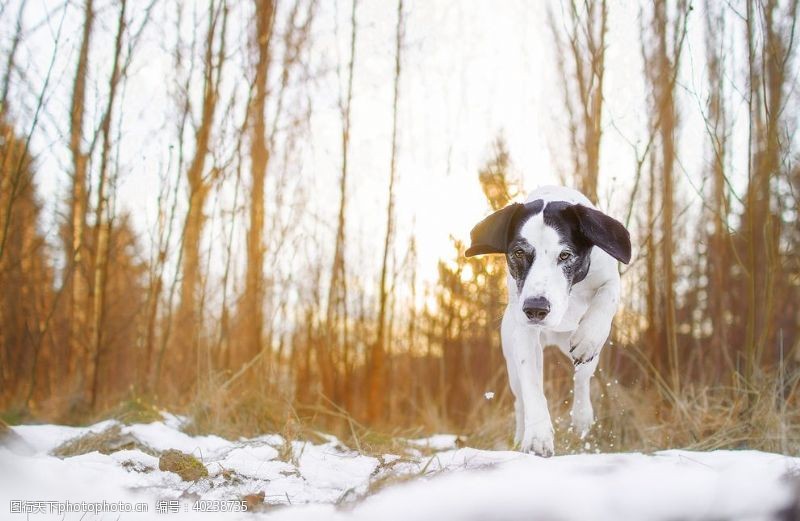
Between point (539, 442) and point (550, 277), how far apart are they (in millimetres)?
772

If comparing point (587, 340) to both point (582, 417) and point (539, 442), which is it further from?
point (582, 417)

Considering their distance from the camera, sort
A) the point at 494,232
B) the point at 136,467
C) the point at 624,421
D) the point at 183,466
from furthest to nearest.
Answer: the point at 624,421 < the point at 494,232 < the point at 136,467 < the point at 183,466

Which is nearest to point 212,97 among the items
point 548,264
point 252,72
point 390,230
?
point 252,72

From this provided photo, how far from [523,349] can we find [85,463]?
2.17m

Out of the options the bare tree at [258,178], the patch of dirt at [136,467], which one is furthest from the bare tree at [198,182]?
the patch of dirt at [136,467]

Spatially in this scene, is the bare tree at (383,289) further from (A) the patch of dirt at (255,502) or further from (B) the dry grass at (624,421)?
(A) the patch of dirt at (255,502)

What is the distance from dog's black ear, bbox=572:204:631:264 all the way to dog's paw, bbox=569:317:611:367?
0.36m

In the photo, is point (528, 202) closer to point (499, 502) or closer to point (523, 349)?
point (523, 349)

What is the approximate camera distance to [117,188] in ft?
27.2

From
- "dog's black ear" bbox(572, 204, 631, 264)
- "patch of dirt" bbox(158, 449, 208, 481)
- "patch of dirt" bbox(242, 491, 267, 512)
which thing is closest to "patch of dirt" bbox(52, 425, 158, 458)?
"patch of dirt" bbox(158, 449, 208, 481)

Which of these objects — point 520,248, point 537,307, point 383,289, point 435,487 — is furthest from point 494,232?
point 383,289

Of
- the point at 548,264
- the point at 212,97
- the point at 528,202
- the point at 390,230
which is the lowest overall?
the point at 548,264

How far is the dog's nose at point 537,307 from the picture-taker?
338 cm

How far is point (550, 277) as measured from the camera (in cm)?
352
